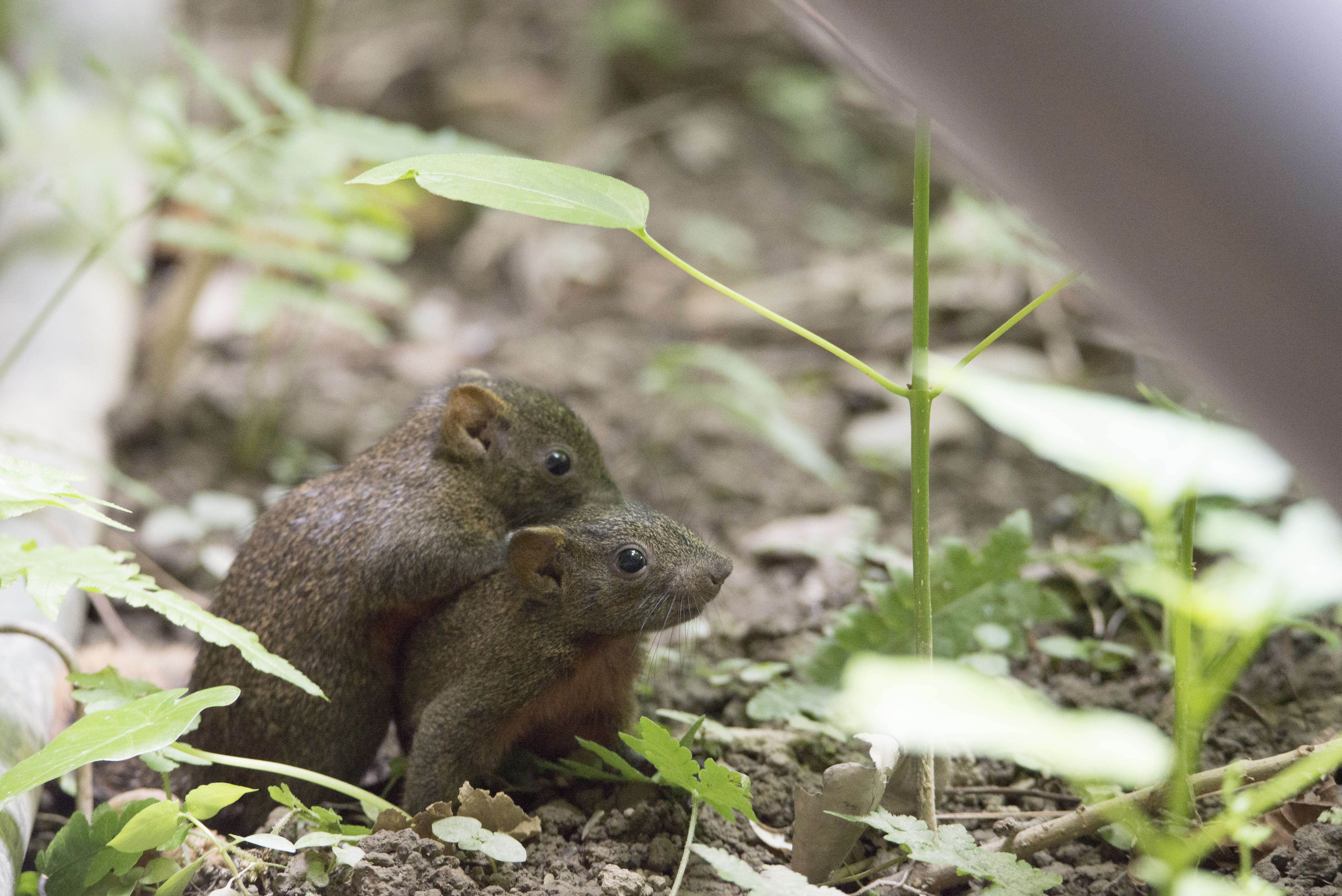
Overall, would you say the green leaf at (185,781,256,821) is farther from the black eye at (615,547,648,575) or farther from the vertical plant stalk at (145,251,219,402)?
the vertical plant stalk at (145,251,219,402)

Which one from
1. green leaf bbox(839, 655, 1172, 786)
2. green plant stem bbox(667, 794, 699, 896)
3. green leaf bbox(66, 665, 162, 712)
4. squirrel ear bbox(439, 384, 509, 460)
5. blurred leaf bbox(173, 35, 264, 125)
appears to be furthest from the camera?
blurred leaf bbox(173, 35, 264, 125)

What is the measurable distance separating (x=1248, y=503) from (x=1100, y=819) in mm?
2068

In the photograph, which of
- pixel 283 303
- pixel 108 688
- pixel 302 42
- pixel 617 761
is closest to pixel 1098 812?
pixel 617 761

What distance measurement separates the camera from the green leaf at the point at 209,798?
2705 mm

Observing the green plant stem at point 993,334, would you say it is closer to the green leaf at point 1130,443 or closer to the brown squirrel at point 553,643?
the green leaf at point 1130,443

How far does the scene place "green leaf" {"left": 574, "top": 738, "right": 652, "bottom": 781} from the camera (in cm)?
315

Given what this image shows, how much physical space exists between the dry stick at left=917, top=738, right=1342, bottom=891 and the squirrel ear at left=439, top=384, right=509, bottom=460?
2113 millimetres

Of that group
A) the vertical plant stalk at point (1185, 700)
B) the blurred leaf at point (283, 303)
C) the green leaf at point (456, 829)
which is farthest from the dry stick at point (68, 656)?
the vertical plant stalk at point (1185, 700)

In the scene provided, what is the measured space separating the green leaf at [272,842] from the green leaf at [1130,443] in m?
1.85

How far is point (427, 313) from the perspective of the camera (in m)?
8.67

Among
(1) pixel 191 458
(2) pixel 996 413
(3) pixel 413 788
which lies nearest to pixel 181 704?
(3) pixel 413 788

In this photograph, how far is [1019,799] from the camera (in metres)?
3.34

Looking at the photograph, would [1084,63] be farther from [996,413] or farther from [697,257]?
[697,257]

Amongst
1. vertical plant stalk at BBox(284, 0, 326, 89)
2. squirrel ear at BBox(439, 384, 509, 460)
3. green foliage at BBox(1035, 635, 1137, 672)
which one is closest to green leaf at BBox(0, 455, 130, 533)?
squirrel ear at BBox(439, 384, 509, 460)
